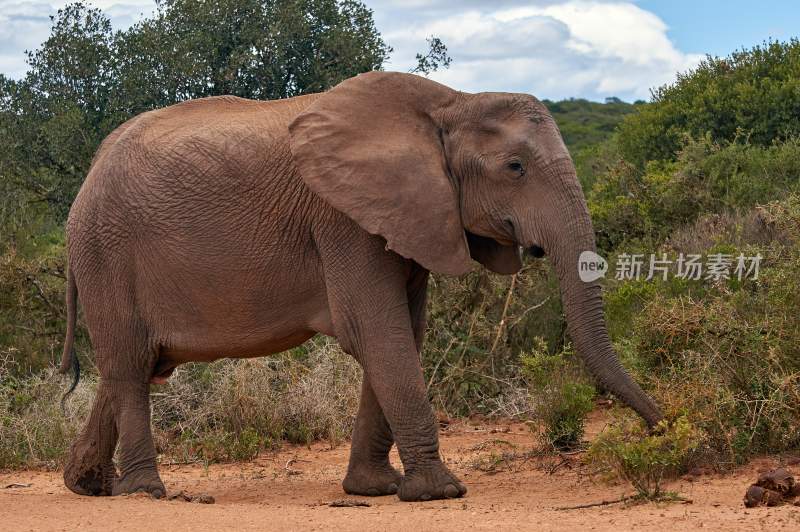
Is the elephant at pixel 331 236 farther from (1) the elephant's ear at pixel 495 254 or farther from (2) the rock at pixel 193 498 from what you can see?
(2) the rock at pixel 193 498

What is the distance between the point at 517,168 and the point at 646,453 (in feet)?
5.85

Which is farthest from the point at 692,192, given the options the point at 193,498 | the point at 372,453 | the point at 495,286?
the point at 193,498

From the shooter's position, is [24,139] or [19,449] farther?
[24,139]

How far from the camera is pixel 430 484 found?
759cm

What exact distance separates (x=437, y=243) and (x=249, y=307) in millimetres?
1327

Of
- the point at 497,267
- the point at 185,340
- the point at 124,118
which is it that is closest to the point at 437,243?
the point at 497,267

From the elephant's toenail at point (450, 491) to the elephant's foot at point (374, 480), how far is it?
79 cm

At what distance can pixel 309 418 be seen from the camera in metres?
11.2

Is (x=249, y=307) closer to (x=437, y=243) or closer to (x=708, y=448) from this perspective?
(x=437, y=243)

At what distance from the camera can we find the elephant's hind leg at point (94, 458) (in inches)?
344

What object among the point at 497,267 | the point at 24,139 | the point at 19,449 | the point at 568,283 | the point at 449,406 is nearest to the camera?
the point at 568,283

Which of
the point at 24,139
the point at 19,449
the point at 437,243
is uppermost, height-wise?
the point at 24,139

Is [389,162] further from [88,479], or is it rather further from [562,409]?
[88,479]

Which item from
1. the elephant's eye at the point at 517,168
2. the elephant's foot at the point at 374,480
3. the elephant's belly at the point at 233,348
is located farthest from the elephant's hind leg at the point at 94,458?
the elephant's eye at the point at 517,168
